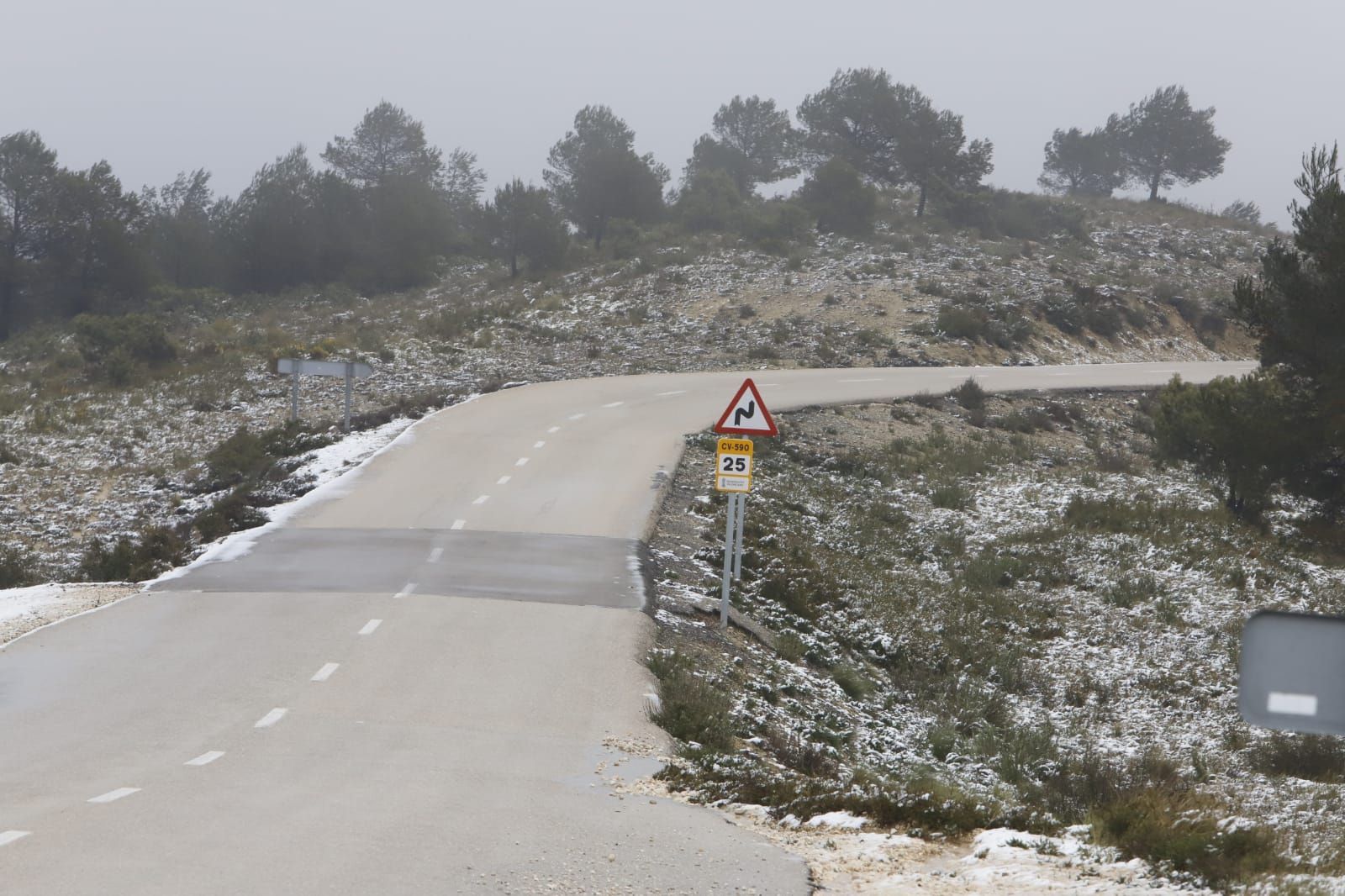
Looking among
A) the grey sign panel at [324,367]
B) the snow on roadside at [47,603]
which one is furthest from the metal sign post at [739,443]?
the grey sign panel at [324,367]

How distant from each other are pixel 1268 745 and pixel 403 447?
16.2 metres

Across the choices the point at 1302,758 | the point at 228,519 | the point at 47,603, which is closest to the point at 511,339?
the point at 228,519

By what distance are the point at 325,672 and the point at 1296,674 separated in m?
9.98

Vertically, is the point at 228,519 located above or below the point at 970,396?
below

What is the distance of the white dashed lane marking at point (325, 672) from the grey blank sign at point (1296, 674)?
9717 mm

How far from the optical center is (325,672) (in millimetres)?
11328

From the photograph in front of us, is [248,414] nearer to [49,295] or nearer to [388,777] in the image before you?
[388,777]

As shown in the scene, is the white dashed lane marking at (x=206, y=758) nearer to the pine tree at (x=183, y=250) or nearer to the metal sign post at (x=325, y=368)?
the metal sign post at (x=325, y=368)

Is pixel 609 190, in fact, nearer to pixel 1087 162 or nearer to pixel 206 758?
pixel 1087 162

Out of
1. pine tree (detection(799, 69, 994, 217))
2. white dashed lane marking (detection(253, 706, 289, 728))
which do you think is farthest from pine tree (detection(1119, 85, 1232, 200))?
white dashed lane marking (detection(253, 706, 289, 728))

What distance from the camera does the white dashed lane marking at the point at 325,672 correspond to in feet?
36.6

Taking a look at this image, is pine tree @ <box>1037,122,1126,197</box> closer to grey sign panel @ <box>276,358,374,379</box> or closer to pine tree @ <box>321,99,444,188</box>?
pine tree @ <box>321,99,444,188</box>

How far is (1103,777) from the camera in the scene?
10.3 meters

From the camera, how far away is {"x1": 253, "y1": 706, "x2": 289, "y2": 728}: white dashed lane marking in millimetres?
9750
